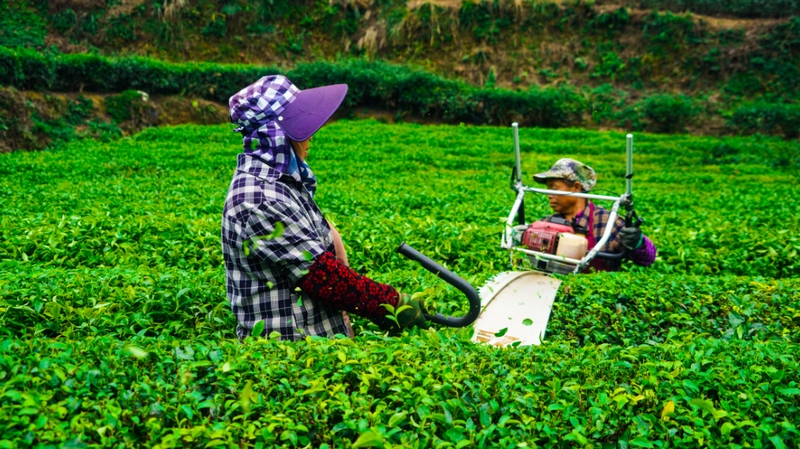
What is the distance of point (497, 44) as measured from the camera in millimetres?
31297

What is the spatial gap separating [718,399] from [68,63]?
2345cm

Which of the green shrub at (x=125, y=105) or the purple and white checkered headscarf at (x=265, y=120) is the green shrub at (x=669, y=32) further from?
the purple and white checkered headscarf at (x=265, y=120)

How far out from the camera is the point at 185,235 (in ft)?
22.7

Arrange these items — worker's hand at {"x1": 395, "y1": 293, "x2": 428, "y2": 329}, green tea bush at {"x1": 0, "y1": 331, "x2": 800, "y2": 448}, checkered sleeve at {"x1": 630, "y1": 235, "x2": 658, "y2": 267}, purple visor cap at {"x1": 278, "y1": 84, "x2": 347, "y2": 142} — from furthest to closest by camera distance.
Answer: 1. checkered sleeve at {"x1": 630, "y1": 235, "x2": 658, "y2": 267}
2. worker's hand at {"x1": 395, "y1": 293, "x2": 428, "y2": 329}
3. purple visor cap at {"x1": 278, "y1": 84, "x2": 347, "y2": 142}
4. green tea bush at {"x1": 0, "y1": 331, "x2": 800, "y2": 448}

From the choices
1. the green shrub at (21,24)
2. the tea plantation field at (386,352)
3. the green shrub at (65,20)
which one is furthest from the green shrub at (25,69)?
the tea plantation field at (386,352)

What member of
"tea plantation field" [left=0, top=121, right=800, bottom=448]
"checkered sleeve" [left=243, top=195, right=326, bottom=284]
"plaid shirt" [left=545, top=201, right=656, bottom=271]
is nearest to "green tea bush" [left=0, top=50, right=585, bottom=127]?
"tea plantation field" [left=0, top=121, right=800, bottom=448]

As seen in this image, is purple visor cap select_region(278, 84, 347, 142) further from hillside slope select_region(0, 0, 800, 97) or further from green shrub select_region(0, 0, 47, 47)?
green shrub select_region(0, 0, 47, 47)

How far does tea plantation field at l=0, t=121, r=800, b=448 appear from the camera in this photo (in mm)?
2457

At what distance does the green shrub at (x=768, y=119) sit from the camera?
23.4 m

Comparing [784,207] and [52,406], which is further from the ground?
[52,406]

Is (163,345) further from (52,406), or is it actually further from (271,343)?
(52,406)

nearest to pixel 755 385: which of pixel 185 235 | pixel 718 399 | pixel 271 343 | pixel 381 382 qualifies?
pixel 718 399

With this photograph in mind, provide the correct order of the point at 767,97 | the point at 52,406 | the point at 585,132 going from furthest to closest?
the point at 767,97 → the point at 585,132 → the point at 52,406

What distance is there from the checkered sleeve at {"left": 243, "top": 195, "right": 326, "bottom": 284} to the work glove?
0.56 metres
